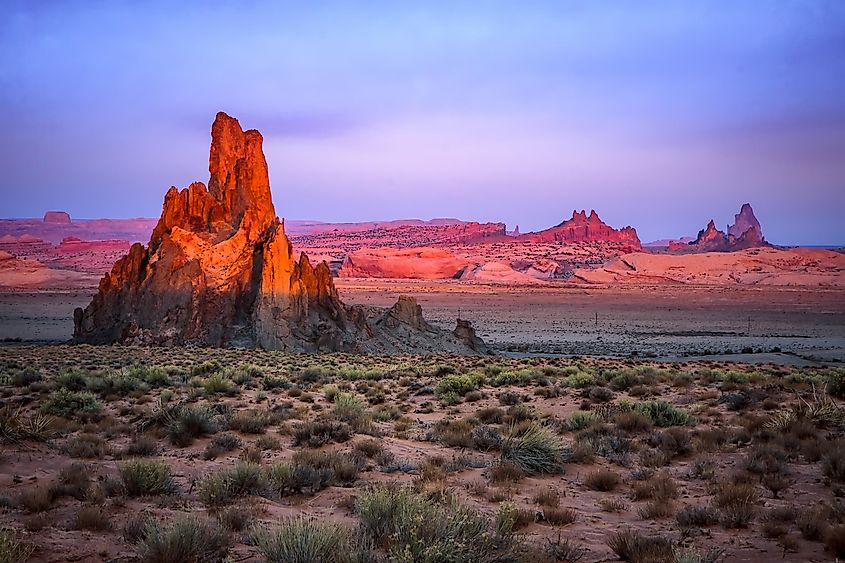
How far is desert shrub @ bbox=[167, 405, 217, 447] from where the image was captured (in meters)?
9.47

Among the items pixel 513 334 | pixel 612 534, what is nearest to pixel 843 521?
pixel 612 534

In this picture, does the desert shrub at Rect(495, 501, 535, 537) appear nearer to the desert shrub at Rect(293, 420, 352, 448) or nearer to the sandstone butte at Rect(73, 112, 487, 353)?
the desert shrub at Rect(293, 420, 352, 448)

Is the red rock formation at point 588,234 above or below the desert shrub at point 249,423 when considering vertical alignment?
above

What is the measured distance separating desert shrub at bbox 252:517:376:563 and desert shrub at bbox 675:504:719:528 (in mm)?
3300

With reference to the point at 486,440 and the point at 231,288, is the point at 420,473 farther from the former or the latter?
the point at 231,288

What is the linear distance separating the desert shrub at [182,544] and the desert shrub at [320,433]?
418cm

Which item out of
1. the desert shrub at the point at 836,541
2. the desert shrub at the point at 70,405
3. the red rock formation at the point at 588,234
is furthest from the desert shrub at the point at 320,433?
the red rock formation at the point at 588,234

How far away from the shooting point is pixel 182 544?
5.02m

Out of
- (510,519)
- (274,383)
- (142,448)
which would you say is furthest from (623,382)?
(142,448)

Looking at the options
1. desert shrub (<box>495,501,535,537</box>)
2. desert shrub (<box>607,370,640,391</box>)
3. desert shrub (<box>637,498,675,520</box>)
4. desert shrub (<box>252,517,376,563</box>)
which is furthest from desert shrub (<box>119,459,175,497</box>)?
desert shrub (<box>607,370,640,391</box>)

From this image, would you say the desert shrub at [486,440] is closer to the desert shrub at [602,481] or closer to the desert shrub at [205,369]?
the desert shrub at [602,481]

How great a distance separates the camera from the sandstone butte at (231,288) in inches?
1250

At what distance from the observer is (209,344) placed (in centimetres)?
3112

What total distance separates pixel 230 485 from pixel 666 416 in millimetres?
7715
